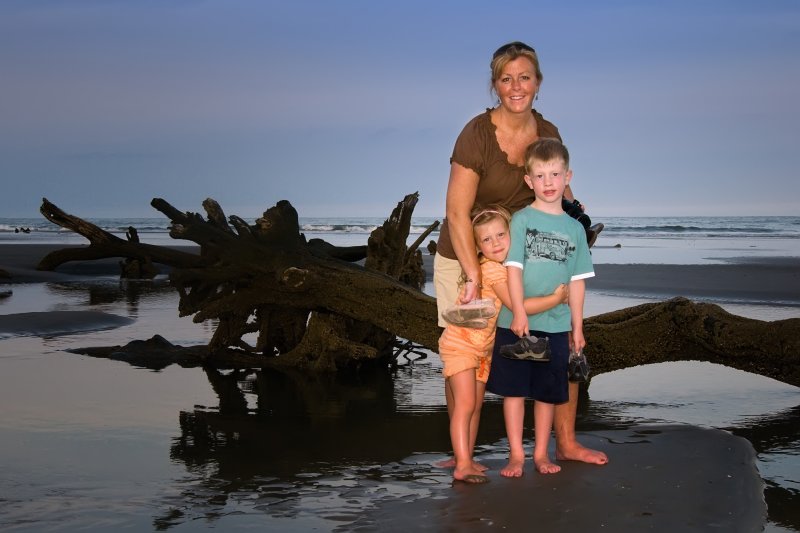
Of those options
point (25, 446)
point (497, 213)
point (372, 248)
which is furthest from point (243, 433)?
point (372, 248)

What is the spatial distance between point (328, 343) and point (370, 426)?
6.47 feet

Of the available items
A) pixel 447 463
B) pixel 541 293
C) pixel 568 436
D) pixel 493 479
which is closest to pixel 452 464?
pixel 447 463

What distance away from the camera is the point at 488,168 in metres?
5.34

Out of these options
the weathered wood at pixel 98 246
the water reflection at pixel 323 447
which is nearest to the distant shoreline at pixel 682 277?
the weathered wood at pixel 98 246

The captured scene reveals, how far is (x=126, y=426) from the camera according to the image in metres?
6.82

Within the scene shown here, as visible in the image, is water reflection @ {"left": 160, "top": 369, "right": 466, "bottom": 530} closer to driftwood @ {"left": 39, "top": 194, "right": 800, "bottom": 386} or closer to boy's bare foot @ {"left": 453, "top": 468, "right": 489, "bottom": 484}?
boy's bare foot @ {"left": 453, "top": 468, "right": 489, "bottom": 484}

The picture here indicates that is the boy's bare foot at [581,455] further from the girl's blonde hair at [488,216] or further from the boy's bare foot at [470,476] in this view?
the girl's blonde hair at [488,216]

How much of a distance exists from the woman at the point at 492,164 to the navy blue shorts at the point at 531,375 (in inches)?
11.9

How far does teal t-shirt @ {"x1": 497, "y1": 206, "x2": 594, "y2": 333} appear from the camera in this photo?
5.14 m

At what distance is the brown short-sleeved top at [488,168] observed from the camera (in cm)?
529

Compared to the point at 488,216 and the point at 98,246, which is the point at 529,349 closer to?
the point at 488,216

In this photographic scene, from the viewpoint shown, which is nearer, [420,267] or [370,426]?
[370,426]

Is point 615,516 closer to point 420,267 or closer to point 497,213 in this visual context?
point 497,213

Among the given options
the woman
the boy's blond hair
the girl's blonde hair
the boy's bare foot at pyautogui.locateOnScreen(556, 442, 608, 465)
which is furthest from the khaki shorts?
the boy's bare foot at pyautogui.locateOnScreen(556, 442, 608, 465)
